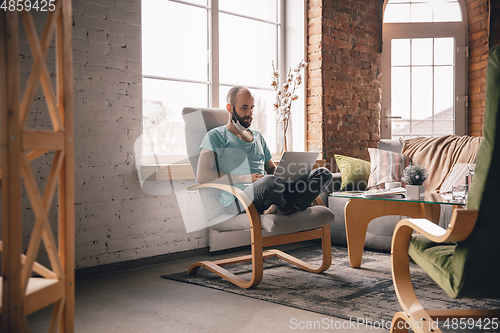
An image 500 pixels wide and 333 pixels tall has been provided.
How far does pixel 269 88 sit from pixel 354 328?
271 centimetres

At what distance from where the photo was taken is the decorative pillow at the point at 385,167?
11.3 ft

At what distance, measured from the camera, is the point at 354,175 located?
3.54 m

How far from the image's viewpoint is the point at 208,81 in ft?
11.9

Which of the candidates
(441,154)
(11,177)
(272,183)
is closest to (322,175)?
(272,183)

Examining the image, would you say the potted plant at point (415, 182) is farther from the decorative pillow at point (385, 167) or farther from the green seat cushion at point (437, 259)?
the decorative pillow at point (385, 167)

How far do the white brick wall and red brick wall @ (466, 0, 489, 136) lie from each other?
3.50m

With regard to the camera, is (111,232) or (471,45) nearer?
(111,232)

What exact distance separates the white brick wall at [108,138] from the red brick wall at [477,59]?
138 inches

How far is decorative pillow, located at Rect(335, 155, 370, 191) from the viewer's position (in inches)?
139

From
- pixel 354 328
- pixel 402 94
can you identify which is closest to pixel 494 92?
pixel 354 328

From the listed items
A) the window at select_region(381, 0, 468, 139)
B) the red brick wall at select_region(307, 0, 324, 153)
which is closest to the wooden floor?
the red brick wall at select_region(307, 0, 324, 153)

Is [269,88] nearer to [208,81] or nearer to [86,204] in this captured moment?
[208,81]

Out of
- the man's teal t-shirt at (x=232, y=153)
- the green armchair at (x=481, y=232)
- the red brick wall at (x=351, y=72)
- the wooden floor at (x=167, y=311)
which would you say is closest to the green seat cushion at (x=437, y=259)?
the green armchair at (x=481, y=232)

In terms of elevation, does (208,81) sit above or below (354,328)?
above
